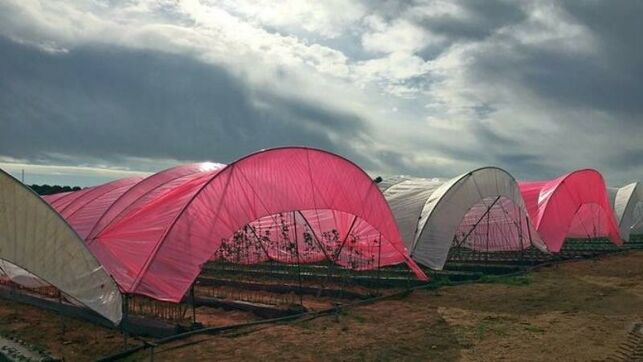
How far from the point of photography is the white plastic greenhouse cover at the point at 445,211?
15.2 m

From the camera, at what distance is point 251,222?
11602 mm

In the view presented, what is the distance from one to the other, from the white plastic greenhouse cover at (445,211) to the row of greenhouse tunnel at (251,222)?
4 cm

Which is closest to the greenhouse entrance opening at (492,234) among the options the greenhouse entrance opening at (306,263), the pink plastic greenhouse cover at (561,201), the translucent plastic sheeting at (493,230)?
the translucent plastic sheeting at (493,230)

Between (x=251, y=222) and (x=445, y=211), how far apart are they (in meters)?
Answer: 6.40

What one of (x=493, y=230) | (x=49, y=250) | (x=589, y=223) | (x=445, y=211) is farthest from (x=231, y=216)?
(x=589, y=223)

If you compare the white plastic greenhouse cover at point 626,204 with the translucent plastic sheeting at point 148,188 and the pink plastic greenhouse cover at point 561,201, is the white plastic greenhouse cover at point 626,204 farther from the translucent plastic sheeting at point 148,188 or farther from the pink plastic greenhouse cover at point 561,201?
the translucent plastic sheeting at point 148,188

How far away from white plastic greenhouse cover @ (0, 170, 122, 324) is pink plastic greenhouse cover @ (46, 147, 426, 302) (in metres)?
1.13

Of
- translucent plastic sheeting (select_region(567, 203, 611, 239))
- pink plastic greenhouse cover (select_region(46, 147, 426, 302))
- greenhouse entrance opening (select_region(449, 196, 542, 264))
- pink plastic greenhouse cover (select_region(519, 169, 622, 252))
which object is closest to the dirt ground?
pink plastic greenhouse cover (select_region(46, 147, 426, 302))

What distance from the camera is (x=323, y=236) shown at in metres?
15.5

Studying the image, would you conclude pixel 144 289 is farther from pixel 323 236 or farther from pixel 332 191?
pixel 323 236

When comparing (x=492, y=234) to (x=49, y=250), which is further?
(x=492, y=234)

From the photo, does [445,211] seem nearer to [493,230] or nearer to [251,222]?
[493,230]

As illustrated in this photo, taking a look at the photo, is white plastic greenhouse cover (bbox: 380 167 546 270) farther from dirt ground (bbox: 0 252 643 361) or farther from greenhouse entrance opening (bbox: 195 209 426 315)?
dirt ground (bbox: 0 252 643 361)

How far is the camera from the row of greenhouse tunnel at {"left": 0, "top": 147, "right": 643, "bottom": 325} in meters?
7.34
